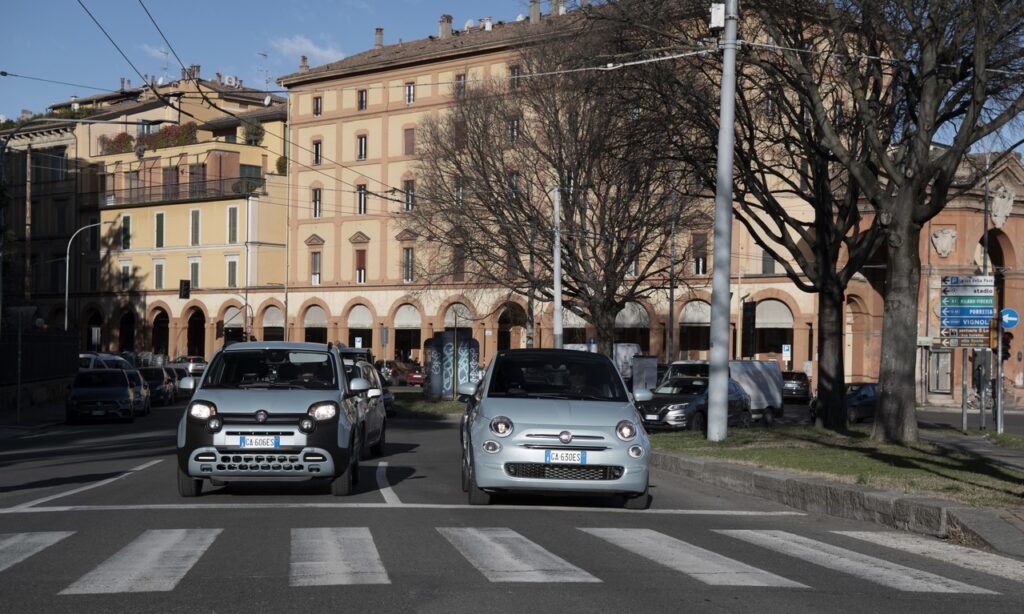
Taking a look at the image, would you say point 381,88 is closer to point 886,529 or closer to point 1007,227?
point 1007,227

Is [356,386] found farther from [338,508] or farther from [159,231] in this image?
[159,231]

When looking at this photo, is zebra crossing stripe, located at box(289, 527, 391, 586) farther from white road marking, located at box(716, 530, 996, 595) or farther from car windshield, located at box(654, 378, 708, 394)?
car windshield, located at box(654, 378, 708, 394)

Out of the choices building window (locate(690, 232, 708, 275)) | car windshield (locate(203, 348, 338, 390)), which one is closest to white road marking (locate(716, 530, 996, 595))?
car windshield (locate(203, 348, 338, 390))

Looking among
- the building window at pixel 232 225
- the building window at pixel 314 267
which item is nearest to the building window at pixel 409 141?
the building window at pixel 314 267

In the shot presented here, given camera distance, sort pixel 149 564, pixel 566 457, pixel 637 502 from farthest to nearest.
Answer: pixel 637 502 → pixel 566 457 → pixel 149 564

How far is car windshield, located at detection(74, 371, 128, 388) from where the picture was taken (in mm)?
39169

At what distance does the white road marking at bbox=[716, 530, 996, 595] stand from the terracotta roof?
6018cm

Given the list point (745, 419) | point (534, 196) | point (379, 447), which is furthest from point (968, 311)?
point (534, 196)

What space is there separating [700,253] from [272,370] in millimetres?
45284

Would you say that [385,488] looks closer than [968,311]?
Yes

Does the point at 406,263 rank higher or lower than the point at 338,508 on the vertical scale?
higher

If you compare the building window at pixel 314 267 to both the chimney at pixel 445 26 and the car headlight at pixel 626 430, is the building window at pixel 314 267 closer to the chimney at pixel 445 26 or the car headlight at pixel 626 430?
the chimney at pixel 445 26

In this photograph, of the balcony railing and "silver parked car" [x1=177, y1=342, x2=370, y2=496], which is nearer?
"silver parked car" [x1=177, y1=342, x2=370, y2=496]

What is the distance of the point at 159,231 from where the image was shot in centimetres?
9038
